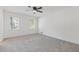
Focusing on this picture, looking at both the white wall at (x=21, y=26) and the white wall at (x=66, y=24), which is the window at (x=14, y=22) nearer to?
the white wall at (x=21, y=26)

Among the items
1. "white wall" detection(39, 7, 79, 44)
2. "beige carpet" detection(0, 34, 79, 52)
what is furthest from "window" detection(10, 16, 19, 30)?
"white wall" detection(39, 7, 79, 44)

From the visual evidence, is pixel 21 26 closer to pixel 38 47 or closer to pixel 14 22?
pixel 14 22

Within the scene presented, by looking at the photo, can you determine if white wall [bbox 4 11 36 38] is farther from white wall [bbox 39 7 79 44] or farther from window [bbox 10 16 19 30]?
white wall [bbox 39 7 79 44]

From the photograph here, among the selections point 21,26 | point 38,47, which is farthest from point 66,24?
point 21,26

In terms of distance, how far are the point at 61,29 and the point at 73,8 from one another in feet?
5.82

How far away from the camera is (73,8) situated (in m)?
4.90

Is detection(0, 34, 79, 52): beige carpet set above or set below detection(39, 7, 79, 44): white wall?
below

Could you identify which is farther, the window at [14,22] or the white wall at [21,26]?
the window at [14,22]

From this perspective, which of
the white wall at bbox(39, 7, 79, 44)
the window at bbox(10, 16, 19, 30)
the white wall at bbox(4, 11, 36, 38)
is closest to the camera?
the white wall at bbox(39, 7, 79, 44)

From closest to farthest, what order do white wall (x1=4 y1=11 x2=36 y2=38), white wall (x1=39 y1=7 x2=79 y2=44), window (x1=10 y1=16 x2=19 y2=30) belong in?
white wall (x1=39 y1=7 x2=79 y2=44)
white wall (x1=4 y1=11 x2=36 y2=38)
window (x1=10 y1=16 x2=19 y2=30)

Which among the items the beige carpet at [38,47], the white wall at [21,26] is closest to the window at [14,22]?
the white wall at [21,26]
